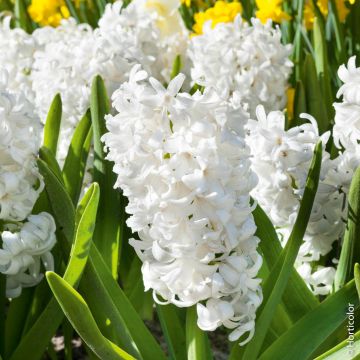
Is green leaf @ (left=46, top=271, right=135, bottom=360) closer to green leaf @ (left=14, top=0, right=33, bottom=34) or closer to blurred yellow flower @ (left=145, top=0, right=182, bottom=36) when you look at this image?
blurred yellow flower @ (left=145, top=0, right=182, bottom=36)

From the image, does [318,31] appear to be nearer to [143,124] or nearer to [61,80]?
[61,80]

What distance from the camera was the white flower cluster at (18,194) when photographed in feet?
4.82

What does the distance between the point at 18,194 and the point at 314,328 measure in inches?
24.0

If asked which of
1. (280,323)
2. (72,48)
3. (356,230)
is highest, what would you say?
(72,48)

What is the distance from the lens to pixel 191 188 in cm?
115

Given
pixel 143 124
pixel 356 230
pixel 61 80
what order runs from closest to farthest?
1. pixel 143 124
2. pixel 356 230
3. pixel 61 80

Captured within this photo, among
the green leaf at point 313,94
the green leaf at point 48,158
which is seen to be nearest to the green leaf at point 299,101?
the green leaf at point 313,94

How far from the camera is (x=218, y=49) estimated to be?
87.6 inches

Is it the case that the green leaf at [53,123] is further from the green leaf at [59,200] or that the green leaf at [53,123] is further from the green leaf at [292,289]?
the green leaf at [292,289]

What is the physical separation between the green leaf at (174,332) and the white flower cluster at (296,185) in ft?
0.91

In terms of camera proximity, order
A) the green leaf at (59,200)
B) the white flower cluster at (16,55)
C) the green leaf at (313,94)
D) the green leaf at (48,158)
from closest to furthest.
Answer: the green leaf at (59,200) → the green leaf at (48,158) → the green leaf at (313,94) → the white flower cluster at (16,55)

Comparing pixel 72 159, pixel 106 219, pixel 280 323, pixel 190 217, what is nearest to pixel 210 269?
pixel 190 217

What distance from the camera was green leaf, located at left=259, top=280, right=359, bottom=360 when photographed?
1369 mm

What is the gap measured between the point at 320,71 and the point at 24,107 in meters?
1.00
